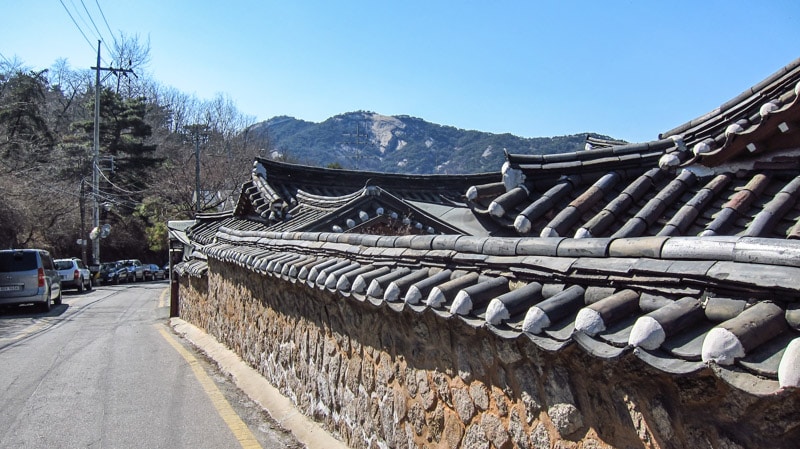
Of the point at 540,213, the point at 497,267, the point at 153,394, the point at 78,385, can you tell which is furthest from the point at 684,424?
the point at 78,385

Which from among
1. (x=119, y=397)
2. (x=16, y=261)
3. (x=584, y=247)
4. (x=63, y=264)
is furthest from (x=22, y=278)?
(x=584, y=247)

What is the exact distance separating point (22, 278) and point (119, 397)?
43.9 ft

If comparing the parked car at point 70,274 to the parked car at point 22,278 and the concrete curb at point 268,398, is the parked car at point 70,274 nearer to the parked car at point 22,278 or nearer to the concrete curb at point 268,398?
the parked car at point 22,278

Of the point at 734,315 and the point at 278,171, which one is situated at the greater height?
the point at 278,171

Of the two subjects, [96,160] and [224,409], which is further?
[96,160]

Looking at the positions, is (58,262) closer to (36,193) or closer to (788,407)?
(36,193)

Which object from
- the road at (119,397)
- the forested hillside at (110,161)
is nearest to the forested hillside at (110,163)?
the forested hillside at (110,161)

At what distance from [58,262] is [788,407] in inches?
1310

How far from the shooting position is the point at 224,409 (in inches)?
290

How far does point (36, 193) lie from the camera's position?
3547cm

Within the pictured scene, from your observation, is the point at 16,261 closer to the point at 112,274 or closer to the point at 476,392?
the point at 476,392

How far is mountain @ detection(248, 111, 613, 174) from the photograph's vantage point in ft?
226

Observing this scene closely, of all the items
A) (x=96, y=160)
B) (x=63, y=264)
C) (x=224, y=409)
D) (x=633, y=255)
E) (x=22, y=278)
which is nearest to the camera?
(x=633, y=255)

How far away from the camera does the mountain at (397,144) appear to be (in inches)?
2707
